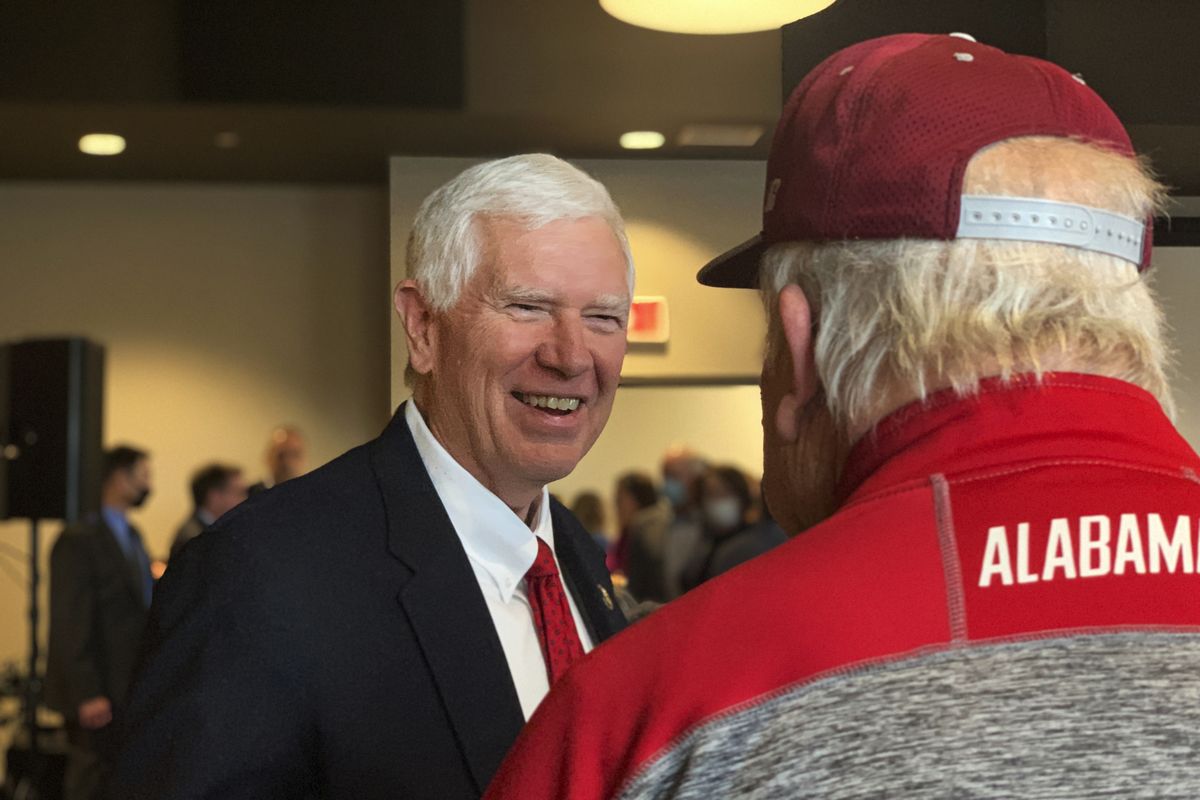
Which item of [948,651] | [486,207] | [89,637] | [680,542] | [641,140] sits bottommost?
[89,637]

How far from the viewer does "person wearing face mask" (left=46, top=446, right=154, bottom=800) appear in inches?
200

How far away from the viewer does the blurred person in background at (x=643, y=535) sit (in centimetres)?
568

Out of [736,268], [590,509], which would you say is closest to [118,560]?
[590,509]

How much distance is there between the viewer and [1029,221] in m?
0.76

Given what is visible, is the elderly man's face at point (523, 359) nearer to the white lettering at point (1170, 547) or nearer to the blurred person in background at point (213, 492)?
the white lettering at point (1170, 547)

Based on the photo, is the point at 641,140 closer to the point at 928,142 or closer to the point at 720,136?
the point at 720,136

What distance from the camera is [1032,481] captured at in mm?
704

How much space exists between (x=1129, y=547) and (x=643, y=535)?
16.5 ft

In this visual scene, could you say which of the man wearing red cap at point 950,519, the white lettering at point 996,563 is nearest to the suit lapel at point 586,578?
the man wearing red cap at point 950,519

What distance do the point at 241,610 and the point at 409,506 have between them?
0.24 m

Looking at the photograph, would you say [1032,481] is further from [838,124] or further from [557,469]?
[557,469]

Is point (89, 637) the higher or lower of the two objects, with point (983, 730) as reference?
lower

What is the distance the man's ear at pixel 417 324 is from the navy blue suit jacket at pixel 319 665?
0.24 m

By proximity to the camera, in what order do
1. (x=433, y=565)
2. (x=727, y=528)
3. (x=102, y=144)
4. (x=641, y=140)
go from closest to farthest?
1. (x=433, y=565)
2. (x=641, y=140)
3. (x=102, y=144)
4. (x=727, y=528)
